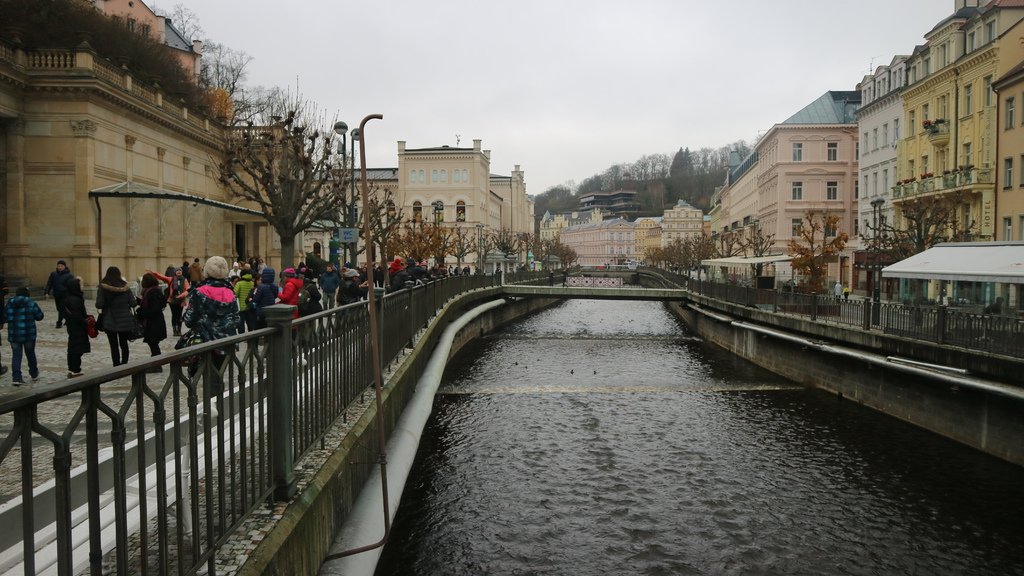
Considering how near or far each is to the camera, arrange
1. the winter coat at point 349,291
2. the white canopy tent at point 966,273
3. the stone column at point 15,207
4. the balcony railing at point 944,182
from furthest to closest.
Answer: the balcony railing at point 944,182
the stone column at point 15,207
the white canopy tent at point 966,273
the winter coat at point 349,291

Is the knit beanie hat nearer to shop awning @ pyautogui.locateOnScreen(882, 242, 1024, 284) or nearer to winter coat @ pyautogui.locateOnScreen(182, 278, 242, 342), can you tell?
winter coat @ pyautogui.locateOnScreen(182, 278, 242, 342)

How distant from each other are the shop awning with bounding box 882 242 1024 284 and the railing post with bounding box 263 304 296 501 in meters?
16.1

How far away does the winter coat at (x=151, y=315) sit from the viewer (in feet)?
35.2

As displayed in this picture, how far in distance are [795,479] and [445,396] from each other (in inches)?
376

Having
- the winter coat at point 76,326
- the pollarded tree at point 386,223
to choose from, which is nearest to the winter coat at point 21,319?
the winter coat at point 76,326

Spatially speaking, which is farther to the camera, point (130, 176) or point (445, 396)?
point (130, 176)

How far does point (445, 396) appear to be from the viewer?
1991 centimetres

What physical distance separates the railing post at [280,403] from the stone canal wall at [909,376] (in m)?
13.0

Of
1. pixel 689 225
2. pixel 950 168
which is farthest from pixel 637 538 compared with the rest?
pixel 689 225

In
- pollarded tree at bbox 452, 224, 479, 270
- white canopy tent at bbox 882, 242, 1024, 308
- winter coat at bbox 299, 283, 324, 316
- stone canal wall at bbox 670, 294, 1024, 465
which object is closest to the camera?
winter coat at bbox 299, 283, 324, 316

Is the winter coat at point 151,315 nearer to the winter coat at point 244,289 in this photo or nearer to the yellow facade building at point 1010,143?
the winter coat at point 244,289

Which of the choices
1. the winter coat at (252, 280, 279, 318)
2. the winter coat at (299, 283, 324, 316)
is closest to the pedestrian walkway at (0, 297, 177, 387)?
the winter coat at (252, 280, 279, 318)

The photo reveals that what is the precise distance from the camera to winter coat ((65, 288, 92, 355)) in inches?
408

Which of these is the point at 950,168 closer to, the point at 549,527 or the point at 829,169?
the point at 829,169
